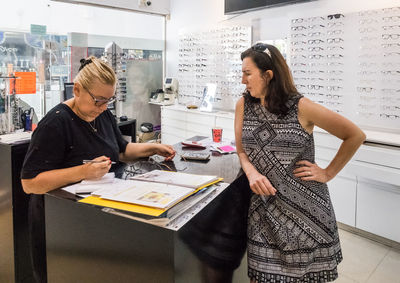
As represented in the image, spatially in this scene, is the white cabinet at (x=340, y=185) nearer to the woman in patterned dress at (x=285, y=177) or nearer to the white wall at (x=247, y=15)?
the white wall at (x=247, y=15)

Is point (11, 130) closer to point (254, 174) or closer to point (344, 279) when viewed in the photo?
point (254, 174)

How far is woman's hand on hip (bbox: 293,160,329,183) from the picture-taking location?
4.95ft

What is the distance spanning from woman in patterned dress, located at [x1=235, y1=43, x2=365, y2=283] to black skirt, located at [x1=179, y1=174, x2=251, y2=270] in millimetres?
116

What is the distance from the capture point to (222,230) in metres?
1.53

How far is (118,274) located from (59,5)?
174 inches

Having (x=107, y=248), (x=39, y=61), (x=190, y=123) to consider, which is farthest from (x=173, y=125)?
(x=107, y=248)

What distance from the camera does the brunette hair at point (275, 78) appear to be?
1566 mm

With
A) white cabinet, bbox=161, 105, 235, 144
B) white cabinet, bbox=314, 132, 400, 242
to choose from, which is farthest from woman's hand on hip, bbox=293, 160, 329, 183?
white cabinet, bbox=161, 105, 235, 144

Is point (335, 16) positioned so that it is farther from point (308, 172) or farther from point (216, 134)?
point (308, 172)

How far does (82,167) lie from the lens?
4.77 feet

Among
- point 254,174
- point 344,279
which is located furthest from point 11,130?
point 344,279

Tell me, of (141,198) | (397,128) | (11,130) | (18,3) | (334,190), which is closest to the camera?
(141,198)

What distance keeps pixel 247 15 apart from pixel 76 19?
8.09 ft

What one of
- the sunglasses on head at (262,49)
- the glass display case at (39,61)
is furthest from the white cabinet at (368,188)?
the glass display case at (39,61)
